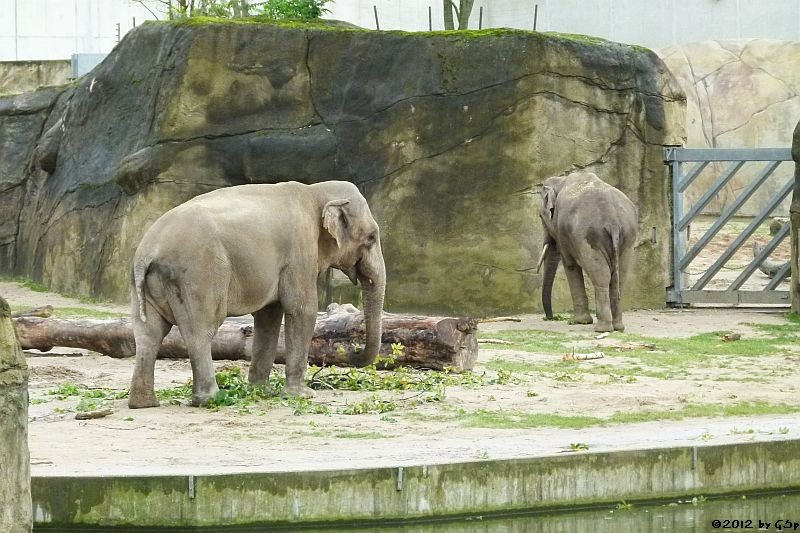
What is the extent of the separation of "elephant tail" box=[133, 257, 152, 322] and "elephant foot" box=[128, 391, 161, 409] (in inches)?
21.0

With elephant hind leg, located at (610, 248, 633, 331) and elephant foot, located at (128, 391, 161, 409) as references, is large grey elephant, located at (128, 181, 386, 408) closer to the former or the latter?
elephant foot, located at (128, 391, 161, 409)

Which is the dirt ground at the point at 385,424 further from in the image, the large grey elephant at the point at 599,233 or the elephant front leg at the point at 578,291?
the elephant front leg at the point at 578,291

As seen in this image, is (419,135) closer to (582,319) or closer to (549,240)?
(549,240)

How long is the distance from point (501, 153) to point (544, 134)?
1.76ft

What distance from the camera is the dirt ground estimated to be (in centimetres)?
722

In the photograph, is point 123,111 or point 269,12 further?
point 269,12

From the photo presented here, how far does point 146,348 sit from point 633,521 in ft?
11.0

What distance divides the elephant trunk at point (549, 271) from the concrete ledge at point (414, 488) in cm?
815

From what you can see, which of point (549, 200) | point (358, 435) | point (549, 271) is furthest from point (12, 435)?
point (549, 271)

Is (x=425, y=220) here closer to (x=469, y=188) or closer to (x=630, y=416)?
(x=469, y=188)

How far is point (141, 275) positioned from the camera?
860 centimetres

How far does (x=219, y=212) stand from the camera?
8836mm

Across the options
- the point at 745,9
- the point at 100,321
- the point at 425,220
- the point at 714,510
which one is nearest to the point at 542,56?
the point at 425,220

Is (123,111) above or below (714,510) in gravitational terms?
above
